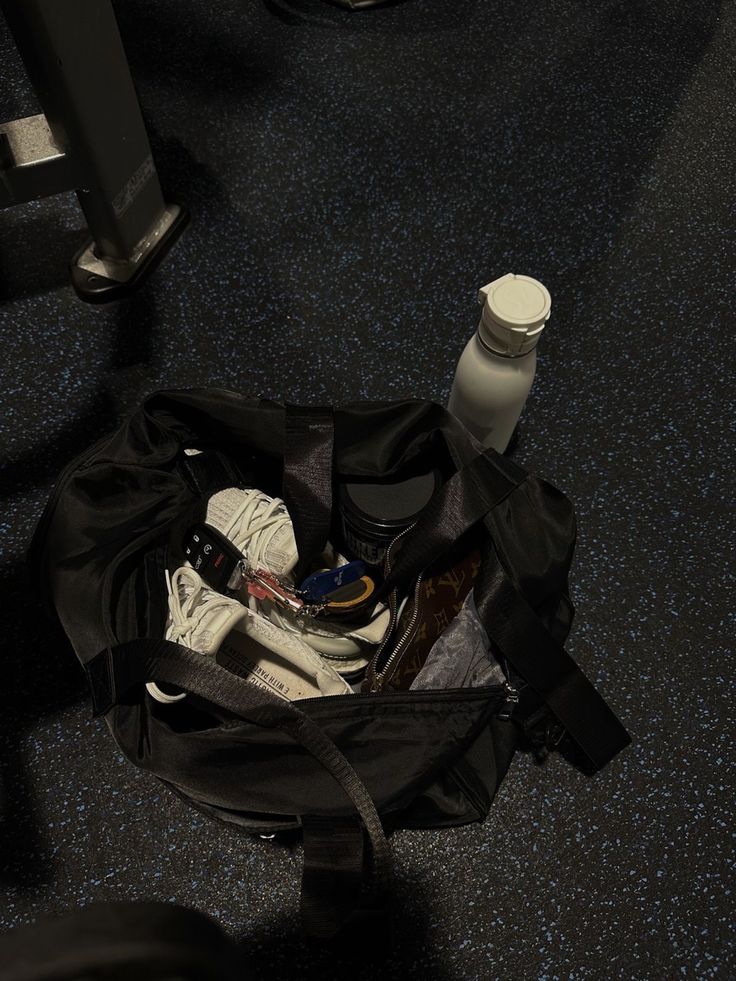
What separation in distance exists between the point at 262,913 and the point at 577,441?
56 centimetres

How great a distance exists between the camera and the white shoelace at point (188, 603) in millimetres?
585

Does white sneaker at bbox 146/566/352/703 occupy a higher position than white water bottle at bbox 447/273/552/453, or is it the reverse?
white water bottle at bbox 447/273/552/453

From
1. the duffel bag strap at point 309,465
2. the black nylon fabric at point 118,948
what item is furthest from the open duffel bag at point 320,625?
the black nylon fabric at point 118,948

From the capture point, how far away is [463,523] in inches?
22.4

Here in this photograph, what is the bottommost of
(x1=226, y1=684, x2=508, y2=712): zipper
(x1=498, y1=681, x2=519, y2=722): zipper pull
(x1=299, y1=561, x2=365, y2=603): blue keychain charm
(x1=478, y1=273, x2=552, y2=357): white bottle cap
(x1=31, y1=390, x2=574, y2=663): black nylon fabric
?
(x1=498, y1=681, x2=519, y2=722): zipper pull

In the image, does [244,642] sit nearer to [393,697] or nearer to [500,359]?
[393,697]

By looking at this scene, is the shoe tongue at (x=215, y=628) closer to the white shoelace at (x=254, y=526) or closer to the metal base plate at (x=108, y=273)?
the white shoelace at (x=254, y=526)

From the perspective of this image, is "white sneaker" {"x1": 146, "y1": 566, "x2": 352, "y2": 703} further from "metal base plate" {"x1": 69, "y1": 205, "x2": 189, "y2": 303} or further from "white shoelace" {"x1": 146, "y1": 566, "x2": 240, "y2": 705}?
"metal base plate" {"x1": 69, "y1": 205, "x2": 189, "y2": 303}

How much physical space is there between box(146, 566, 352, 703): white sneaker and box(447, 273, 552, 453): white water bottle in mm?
266

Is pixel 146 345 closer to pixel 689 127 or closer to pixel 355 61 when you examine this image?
pixel 355 61

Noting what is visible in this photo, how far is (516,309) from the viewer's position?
60 centimetres

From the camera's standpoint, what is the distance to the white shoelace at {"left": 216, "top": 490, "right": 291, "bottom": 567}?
65 centimetres

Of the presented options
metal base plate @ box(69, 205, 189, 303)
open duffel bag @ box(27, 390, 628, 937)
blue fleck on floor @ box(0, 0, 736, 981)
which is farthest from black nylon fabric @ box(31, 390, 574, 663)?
metal base plate @ box(69, 205, 189, 303)

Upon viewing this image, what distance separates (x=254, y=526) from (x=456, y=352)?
37cm
